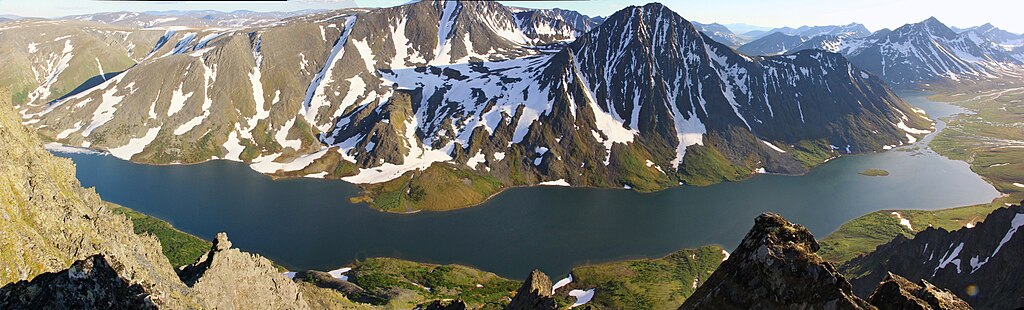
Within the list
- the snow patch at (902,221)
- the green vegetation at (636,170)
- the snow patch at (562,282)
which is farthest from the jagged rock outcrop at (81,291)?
the snow patch at (902,221)

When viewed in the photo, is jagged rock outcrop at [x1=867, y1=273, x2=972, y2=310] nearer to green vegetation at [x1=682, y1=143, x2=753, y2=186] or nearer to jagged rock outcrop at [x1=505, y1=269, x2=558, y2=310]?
jagged rock outcrop at [x1=505, y1=269, x2=558, y2=310]

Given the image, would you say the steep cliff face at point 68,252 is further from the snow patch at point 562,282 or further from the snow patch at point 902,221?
the snow patch at point 902,221

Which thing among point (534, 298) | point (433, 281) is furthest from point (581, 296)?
point (534, 298)

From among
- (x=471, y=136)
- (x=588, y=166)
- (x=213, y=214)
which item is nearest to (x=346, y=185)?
(x=213, y=214)

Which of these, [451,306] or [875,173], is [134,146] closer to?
[451,306]

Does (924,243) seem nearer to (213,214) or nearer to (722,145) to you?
(722,145)

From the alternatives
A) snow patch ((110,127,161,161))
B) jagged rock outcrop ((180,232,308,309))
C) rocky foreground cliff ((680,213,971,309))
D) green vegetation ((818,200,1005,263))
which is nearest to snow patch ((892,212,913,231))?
green vegetation ((818,200,1005,263))
